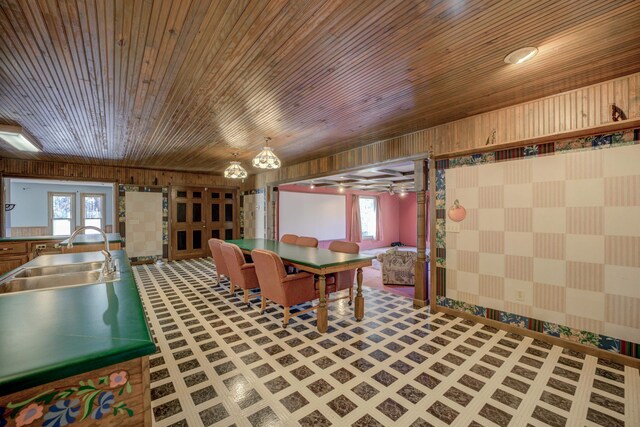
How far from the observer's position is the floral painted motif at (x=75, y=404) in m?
0.77

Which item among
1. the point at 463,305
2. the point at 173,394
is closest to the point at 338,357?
the point at 173,394

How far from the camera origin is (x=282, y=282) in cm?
303

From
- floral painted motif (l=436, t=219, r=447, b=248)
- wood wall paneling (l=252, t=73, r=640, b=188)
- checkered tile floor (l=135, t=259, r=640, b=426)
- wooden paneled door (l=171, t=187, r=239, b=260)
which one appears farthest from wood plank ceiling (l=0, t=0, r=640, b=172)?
wooden paneled door (l=171, t=187, r=239, b=260)

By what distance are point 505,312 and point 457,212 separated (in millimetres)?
1265

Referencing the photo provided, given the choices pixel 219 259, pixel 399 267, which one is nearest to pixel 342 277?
pixel 399 267

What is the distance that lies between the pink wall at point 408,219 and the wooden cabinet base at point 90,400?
11.2 m

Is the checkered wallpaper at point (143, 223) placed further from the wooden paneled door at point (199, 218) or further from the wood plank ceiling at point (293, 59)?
the wood plank ceiling at point (293, 59)

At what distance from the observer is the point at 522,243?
3.00 meters

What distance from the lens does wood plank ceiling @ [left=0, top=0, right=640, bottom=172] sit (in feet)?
5.19

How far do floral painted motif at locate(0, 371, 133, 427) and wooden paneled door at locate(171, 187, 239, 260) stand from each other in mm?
7188

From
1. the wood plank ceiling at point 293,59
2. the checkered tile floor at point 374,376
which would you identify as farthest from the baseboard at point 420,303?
the wood plank ceiling at point 293,59

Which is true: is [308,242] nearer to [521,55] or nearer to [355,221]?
[521,55]

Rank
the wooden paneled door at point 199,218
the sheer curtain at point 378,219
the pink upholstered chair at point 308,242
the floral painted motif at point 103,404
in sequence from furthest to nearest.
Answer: the sheer curtain at point 378,219
the wooden paneled door at point 199,218
the pink upholstered chair at point 308,242
the floral painted motif at point 103,404

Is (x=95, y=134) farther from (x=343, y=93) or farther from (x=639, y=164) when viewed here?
(x=639, y=164)
